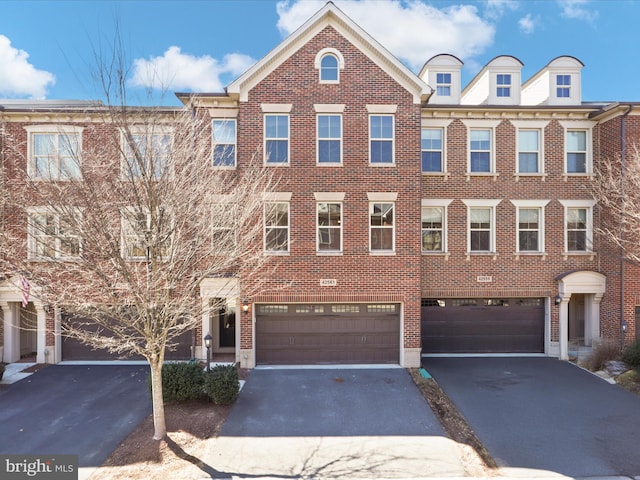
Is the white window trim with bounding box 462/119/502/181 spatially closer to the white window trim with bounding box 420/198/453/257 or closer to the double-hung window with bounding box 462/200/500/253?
the double-hung window with bounding box 462/200/500/253

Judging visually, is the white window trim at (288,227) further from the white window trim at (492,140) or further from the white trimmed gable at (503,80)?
the white trimmed gable at (503,80)

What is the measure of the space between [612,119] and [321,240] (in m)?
12.1

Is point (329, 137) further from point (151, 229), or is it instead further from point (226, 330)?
point (226, 330)

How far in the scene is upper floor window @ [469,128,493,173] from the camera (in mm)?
12883

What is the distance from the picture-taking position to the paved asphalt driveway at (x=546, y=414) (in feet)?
21.5

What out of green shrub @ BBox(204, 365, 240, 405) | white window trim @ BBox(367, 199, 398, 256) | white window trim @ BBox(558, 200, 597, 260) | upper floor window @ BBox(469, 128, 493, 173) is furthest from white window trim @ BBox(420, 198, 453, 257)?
green shrub @ BBox(204, 365, 240, 405)

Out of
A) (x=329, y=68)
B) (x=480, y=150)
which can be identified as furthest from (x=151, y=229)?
(x=480, y=150)

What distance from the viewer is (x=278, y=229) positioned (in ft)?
38.1

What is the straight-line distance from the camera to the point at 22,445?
7086 mm

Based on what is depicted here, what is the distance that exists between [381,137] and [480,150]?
4.37 m

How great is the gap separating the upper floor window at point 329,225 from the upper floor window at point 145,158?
5833mm

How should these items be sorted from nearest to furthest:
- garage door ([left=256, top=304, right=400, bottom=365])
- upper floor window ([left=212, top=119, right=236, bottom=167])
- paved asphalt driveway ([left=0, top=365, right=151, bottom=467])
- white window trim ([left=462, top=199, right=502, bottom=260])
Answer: paved asphalt driveway ([left=0, top=365, right=151, bottom=467]) < garage door ([left=256, top=304, right=400, bottom=365]) < upper floor window ([left=212, top=119, right=236, bottom=167]) < white window trim ([left=462, top=199, right=502, bottom=260])

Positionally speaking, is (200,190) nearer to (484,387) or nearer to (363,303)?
(363,303)

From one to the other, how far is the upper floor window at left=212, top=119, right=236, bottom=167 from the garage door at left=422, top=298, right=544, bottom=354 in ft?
30.7
